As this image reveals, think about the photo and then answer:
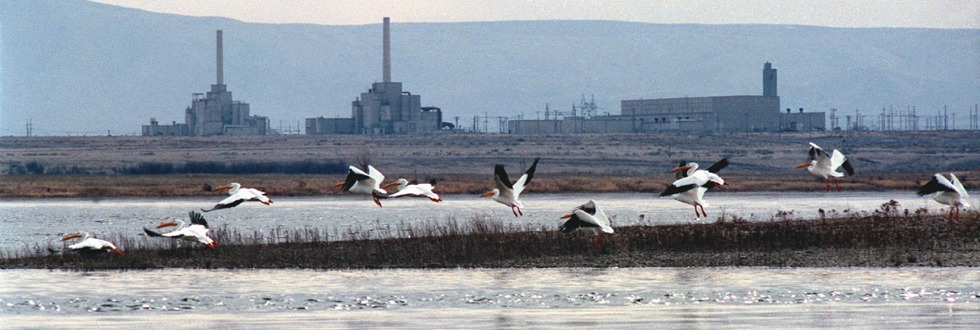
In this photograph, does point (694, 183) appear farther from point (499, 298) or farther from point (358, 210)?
point (358, 210)

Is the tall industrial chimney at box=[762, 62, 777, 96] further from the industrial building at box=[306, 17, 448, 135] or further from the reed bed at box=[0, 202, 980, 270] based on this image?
the reed bed at box=[0, 202, 980, 270]

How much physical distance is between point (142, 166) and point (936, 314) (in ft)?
361

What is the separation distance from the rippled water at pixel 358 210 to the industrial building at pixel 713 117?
98184 mm

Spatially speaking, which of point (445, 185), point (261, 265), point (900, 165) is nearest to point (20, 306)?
point (261, 265)

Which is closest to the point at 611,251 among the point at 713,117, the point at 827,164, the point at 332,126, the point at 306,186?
the point at 827,164

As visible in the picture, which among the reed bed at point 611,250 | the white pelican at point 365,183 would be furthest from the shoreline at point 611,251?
the white pelican at point 365,183

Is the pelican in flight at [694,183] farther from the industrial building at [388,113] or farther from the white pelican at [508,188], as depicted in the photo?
the industrial building at [388,113]

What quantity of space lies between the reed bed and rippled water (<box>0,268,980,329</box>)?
44.7 inches

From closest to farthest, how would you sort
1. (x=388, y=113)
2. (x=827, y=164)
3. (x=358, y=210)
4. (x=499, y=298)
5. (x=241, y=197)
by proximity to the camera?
(x=499, y=298), (x=241, y=197), (x=827, y=164), (x=358, y=210), (x=388, y=113)

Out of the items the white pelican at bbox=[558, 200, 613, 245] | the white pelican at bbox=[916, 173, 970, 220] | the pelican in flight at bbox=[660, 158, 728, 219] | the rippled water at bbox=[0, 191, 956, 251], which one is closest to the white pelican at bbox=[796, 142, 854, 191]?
the white pelican at bbox=[916, 173, 970, 220]

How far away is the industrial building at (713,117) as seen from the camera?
602ft

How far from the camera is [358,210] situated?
6675cm

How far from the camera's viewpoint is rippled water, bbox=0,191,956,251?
170 feet

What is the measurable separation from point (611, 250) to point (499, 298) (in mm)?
8109
